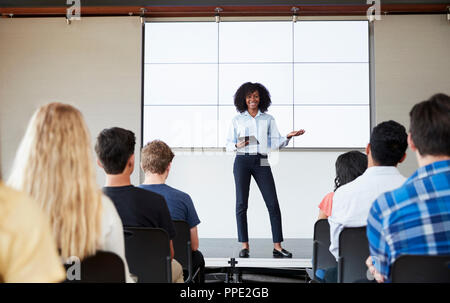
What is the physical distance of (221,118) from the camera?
17.1 feet

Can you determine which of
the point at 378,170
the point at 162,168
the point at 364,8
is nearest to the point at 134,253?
the point at 162,168

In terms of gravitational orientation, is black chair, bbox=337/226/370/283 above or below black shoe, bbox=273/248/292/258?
above

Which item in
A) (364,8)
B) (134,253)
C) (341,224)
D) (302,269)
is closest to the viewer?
(134,253)

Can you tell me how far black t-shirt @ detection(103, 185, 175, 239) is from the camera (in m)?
1.83

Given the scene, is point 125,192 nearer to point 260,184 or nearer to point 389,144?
point 389,144

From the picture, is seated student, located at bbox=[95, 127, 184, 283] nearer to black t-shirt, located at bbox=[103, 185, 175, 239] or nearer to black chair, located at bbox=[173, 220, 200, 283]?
black t-shirt, located at bbox=[103, 185, 175, 239]

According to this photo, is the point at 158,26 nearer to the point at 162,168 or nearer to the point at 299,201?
the point at 299,201

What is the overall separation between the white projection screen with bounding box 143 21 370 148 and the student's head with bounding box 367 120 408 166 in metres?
3.21

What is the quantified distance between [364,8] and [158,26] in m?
2.45

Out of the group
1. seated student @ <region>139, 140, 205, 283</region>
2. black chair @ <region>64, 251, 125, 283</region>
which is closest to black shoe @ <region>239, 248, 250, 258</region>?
seated student @ <region>139, 140, 205, 283</region>

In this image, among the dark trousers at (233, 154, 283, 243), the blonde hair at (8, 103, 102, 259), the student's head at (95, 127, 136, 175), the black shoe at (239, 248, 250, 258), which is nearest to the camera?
the blonde hair at (8, 103, 102, 259)

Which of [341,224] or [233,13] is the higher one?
[233,13]

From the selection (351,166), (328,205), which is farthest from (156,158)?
(351,166)

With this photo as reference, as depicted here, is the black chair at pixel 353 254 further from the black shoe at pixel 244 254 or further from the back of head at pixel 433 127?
the black shoe at pixel 244 254
